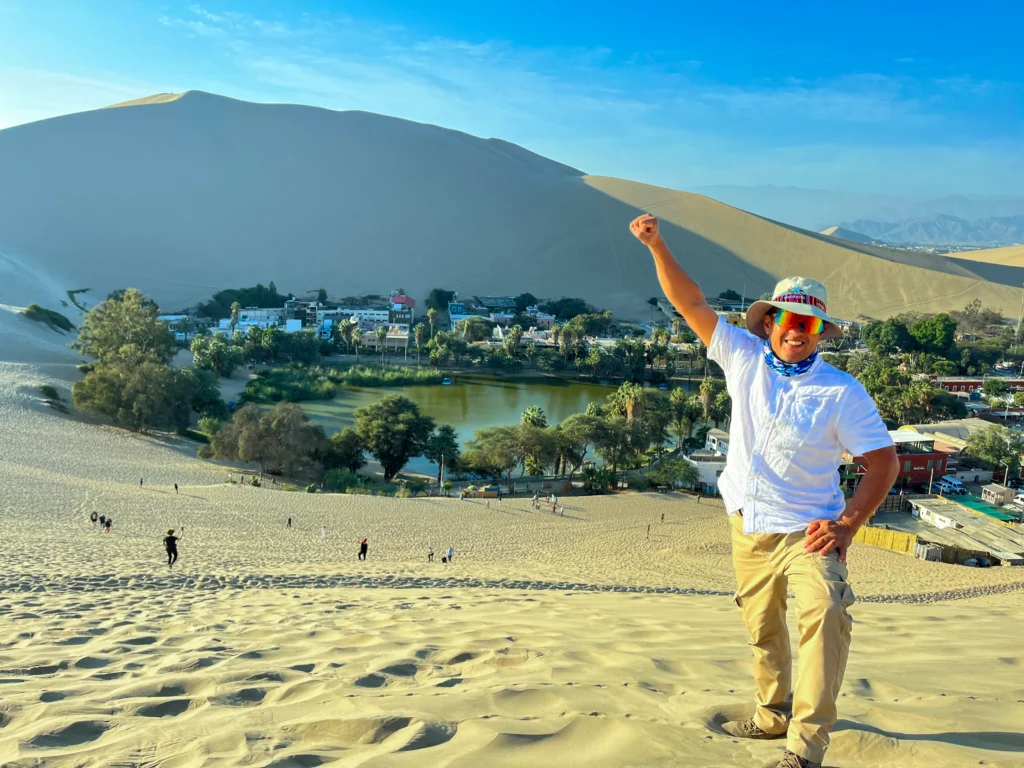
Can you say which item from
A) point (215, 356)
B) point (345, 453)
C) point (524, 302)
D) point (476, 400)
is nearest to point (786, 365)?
point (345, 453)

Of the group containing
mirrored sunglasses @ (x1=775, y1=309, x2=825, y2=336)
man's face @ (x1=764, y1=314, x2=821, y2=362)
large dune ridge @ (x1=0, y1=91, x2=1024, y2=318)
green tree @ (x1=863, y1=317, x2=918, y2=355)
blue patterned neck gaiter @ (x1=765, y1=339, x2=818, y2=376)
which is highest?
large dune ridge @ (x1=0, y1=91, x2=1024, y2=318)

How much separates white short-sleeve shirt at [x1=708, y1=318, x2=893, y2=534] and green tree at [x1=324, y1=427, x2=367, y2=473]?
2168 centimetres

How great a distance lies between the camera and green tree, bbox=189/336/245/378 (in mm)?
38812

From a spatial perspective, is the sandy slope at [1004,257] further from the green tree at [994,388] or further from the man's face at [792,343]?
the man's face at [792,343]

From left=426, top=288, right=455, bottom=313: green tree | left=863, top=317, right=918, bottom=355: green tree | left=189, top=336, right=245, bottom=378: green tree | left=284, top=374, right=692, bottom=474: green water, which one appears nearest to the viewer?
left=284, top=374, right=692, bottom=474: green water

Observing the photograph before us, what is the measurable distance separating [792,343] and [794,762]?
1378 millimetres

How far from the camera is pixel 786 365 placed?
262 centimetres

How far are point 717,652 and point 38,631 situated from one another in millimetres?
4058

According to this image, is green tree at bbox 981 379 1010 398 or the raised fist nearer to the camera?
the raised fist

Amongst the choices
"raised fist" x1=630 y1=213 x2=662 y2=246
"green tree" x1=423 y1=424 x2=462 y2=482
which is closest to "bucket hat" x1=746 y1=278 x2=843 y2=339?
"raised fist" x1=630 y1=213 x2=662 y2=246

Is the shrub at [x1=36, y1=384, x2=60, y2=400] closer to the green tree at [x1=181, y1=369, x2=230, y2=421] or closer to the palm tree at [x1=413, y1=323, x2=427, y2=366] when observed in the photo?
the green tree at [x1=181, y1=369, x2=230, y2=421]

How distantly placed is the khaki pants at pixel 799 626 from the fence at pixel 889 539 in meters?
15.3

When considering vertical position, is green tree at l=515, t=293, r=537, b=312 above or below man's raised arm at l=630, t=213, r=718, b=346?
above

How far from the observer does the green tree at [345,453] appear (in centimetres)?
2361
